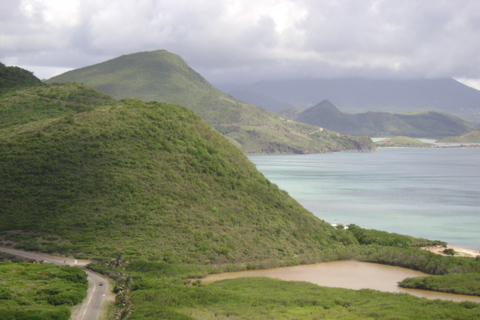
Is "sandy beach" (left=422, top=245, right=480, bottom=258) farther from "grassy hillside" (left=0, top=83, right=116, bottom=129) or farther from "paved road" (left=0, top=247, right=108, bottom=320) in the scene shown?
"grassy hillside" (left=0, top=83, right=116, bottom=129)

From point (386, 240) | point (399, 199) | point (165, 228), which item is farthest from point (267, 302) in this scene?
point (399, 199)

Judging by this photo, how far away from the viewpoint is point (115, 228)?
4544 cm

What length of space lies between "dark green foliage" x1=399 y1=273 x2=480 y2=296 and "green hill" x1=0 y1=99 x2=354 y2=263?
1276cm

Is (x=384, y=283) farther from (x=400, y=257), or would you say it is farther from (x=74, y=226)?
(x=74, y=226)

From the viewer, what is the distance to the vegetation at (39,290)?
25.0 metres

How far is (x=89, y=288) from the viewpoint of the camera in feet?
107

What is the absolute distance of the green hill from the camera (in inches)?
1762

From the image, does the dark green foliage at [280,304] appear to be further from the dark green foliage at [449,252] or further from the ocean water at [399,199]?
the ocean water at [399,199]

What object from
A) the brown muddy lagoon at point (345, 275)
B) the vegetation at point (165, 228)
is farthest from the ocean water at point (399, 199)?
the brown muddy lagoon at point (345, 275)

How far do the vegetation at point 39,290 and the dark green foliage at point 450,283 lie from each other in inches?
1000

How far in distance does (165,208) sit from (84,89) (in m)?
47.4

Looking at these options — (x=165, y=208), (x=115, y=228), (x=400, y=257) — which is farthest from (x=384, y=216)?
(x=115, y=228)

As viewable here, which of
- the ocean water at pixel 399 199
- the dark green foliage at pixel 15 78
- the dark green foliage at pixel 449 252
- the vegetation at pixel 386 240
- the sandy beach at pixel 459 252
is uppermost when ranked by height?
the dark green foliage at pixel 15 78

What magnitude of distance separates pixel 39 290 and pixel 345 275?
2662cm
